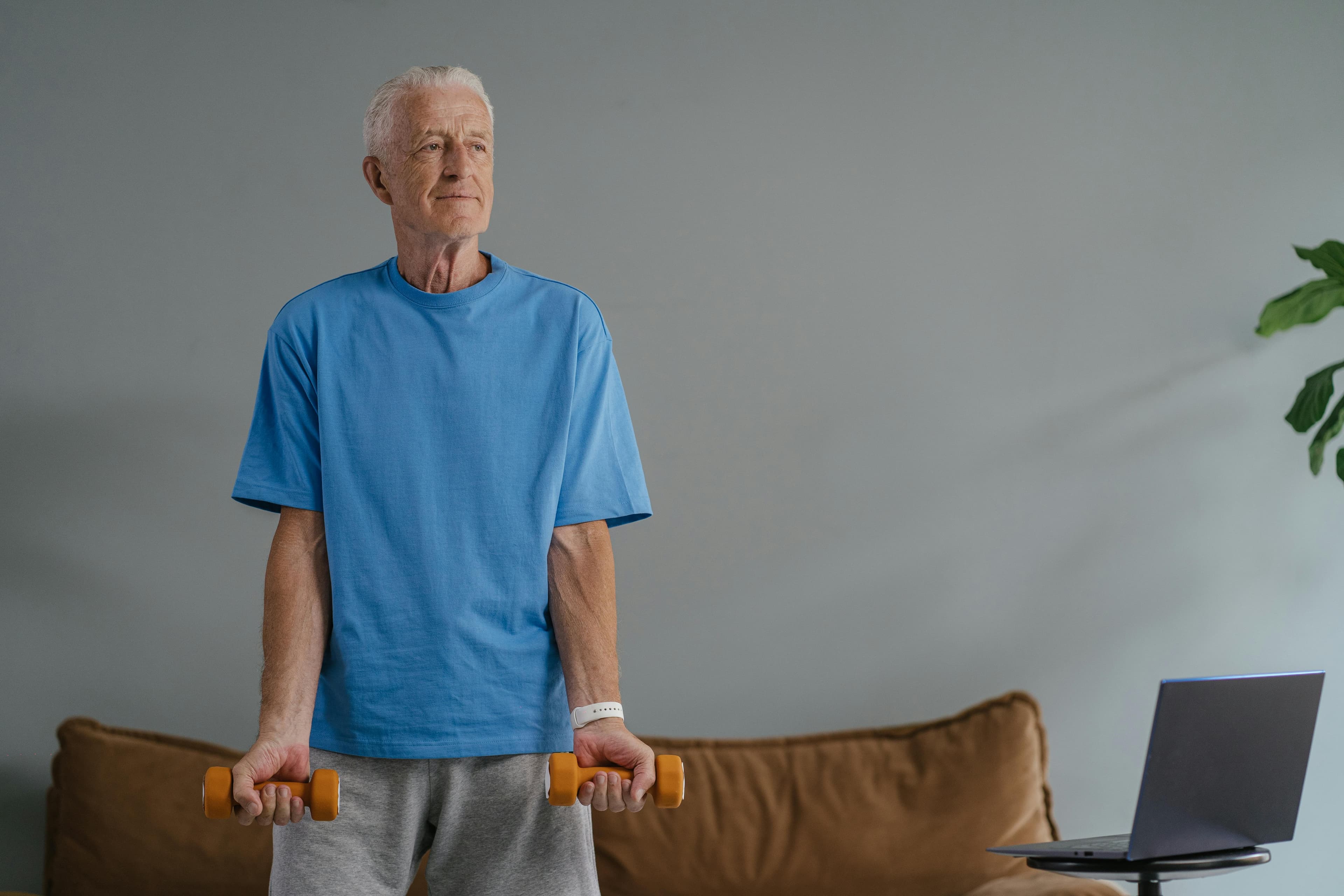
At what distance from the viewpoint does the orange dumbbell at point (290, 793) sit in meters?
0.95

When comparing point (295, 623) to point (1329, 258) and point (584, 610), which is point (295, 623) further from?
point (1329, 258)

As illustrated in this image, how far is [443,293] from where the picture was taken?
1193mm

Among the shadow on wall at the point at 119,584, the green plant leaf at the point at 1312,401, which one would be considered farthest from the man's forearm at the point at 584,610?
the green plant leaf at the point at 1312,401

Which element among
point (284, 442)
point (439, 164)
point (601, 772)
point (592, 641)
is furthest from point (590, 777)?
point (439, 164)

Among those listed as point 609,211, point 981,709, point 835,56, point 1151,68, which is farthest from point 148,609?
point 1151,68

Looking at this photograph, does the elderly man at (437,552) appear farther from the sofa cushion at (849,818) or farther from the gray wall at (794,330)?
the gray wall at (794,330)

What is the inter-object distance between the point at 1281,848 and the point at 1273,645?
0.44 m

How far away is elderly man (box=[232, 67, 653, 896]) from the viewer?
108 cm

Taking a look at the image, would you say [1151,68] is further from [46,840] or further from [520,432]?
[46,840]

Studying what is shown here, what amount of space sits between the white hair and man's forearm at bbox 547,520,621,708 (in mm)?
482

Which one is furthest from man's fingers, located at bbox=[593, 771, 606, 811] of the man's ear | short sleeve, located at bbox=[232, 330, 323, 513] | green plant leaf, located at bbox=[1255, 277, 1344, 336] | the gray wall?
green plant leaf, located at bbox=[1255, 277, 1344, 336]

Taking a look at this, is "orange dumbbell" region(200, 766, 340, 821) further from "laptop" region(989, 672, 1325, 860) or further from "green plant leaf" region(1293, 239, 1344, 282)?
"green plant leaf" region(1293, 239, 1344, 282)

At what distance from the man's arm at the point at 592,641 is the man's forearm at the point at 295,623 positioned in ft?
0.82

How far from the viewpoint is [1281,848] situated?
7.50 feet
